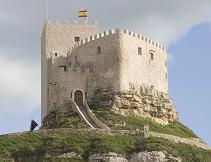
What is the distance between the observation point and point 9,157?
85.8 meters

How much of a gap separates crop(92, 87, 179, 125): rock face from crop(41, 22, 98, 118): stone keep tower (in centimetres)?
876

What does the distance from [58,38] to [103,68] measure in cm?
981

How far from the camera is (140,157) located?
85.1m

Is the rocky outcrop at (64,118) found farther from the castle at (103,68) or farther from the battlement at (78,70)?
the battlement at (78,70)

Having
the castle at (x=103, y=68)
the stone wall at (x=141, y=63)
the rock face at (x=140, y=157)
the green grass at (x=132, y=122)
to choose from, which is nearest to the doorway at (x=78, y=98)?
the castle at (x=103, y=68)

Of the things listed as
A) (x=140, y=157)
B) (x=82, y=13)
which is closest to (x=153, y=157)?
(x=140, y=157)

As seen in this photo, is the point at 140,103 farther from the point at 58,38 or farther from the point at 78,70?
the point at 58,38

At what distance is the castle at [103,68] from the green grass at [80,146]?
11882 millimetres

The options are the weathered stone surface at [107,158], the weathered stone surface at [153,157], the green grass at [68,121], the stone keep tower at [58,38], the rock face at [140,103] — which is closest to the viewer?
the weathered stone surface at [107,158]

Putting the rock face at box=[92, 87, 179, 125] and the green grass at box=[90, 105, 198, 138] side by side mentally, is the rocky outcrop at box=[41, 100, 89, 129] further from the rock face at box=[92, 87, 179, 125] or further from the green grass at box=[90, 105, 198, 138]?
the rock face at box=[92, 87, 179, 125]

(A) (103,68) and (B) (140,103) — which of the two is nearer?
(B) (140,103)

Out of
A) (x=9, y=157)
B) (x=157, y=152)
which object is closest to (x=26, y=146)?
(x=9, y=157)

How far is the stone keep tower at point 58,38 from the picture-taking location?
106375 mm

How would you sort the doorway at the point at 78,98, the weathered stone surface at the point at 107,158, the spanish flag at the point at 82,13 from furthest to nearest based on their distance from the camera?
the spanish flag at the point at 82,13
the doorway at the point at 78,98
the weathered stone surface at the point at 107,158
